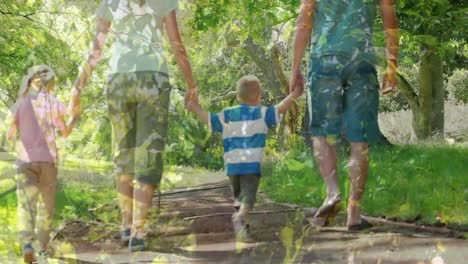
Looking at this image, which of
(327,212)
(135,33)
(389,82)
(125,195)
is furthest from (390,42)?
(125,195)

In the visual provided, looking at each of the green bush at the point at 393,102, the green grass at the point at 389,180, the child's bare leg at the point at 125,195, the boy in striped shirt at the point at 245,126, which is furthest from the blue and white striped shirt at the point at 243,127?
the green bush at the point at 393,102

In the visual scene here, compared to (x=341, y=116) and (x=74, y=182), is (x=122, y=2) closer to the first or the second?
(x=74, y=182)

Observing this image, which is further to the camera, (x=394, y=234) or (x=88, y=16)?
(x=394, y=234)

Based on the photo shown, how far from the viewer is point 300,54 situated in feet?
5.15

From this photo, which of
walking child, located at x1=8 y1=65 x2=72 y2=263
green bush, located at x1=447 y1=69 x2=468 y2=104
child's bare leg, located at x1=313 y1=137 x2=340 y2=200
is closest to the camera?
walking child, located at x1=8 y1=65 x2=72 y2=263

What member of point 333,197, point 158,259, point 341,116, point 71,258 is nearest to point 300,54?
point 341,116

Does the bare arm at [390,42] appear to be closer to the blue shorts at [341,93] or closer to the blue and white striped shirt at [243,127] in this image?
the blue shorts at [341,93]

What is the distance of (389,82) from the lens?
5.31 ft

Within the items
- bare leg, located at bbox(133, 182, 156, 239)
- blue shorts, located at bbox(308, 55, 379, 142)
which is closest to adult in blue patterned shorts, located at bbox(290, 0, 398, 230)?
blue shorts, located at bbox(308, 55, 379, 142)

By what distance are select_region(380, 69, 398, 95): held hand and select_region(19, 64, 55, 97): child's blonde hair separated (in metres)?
0.70

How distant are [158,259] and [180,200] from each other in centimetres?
17

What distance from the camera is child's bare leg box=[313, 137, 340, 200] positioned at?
1.66 metres

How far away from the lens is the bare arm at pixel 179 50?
4.88 feet

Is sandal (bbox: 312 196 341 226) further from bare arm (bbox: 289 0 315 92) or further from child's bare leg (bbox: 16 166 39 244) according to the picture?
child's bare leg (bbox: 16 166 39 244)
